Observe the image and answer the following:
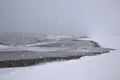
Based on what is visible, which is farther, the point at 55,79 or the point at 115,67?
Answer: the point at 115,67

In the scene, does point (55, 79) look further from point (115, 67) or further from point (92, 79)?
point (115, 67)

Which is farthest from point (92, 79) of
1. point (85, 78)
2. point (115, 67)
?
point (115, 67)

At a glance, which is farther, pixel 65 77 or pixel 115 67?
pixel 115 67

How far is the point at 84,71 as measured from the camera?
9.73 meters

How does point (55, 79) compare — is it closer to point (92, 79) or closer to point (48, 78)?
point (48, 78)

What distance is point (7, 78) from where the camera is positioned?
9242 millimetres

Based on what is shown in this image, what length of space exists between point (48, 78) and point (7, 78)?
7.62 feet

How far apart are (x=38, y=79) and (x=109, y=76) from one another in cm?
372

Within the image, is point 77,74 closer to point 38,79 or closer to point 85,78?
point 85,78

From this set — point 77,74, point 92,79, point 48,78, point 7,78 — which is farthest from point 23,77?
point 92,79

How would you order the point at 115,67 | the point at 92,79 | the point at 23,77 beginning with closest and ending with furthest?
1. the point at 92,79
2. the point at 23,77
3. the point at 115,67

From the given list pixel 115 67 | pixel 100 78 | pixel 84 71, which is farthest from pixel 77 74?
pixel 115 67

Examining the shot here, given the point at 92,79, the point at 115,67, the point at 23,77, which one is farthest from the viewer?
the point at 115,67

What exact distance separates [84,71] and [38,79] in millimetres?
2741
